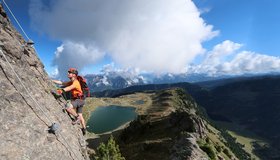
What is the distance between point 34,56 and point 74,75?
4446 millimetres

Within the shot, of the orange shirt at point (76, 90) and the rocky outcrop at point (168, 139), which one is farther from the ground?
the orange shirt at point (76, 90)

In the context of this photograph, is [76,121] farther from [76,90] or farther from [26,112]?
[26,112]

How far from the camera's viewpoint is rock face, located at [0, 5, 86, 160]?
14.0 m

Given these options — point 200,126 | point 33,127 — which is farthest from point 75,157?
point 200,126

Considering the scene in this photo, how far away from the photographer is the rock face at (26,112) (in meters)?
14.0

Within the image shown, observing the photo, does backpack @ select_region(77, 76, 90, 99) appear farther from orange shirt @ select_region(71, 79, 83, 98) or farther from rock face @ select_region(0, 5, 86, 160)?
rock face @ select_region(0, 5, 86, 160)

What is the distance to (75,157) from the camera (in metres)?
18.3

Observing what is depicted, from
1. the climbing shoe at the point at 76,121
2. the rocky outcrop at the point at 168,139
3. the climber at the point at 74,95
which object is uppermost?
the climber at the point at 74,95

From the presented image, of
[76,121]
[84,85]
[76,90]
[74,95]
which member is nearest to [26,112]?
[76,90]

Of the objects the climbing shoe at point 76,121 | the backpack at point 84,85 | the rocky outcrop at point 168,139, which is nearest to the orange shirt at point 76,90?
the backpack at point 84,85

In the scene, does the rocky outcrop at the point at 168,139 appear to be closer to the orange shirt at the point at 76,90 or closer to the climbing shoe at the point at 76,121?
the climbing shoe at the point at 76,121

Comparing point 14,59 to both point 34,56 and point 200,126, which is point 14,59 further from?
point 200,126

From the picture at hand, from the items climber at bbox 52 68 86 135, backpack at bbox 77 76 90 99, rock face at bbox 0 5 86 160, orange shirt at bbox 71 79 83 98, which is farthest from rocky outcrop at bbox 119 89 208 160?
rock face at bbox 0 5 86 160

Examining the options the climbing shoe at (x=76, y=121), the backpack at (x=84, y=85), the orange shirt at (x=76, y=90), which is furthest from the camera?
the backpack at (x=84, y=85)
